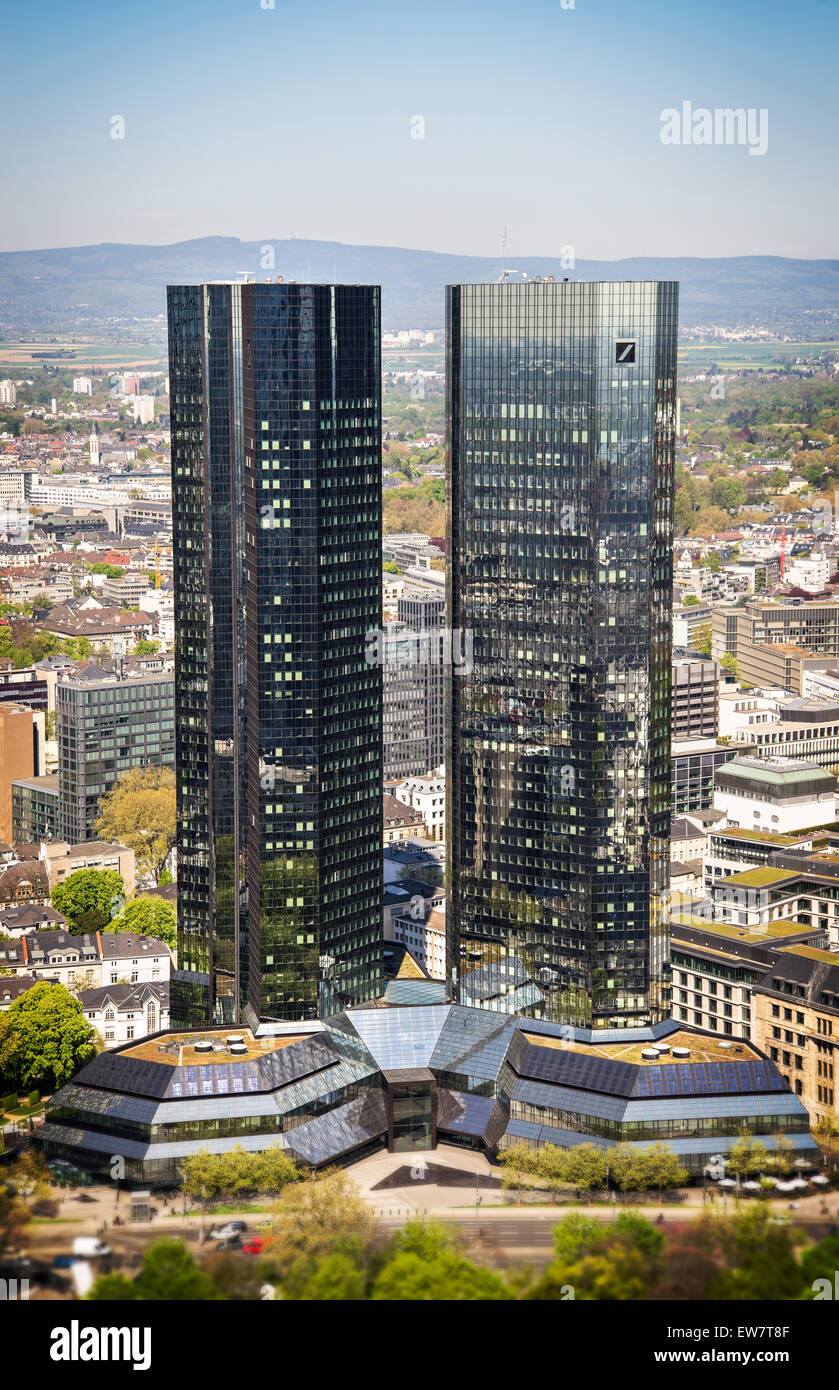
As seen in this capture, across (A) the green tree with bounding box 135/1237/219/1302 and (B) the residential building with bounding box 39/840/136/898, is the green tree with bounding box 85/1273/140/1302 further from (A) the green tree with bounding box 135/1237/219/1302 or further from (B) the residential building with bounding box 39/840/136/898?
(B) the residential building with bounding box 39/840/136/898

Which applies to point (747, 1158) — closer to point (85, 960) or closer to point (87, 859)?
point (85, 960)

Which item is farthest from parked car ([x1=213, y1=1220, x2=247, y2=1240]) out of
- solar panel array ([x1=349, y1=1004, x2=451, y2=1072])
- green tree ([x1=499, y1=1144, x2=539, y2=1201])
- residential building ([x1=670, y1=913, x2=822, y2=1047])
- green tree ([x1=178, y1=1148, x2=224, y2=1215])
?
residential building ([x1=670, y1=913, x2=822, y2=1047])

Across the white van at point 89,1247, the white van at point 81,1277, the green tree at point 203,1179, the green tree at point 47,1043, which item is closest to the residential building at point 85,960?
the green tree at point 47,1043

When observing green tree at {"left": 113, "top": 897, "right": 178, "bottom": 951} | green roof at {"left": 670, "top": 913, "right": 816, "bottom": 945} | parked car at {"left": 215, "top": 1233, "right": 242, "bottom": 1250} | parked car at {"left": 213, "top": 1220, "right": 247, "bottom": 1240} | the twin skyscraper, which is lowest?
parked car at {"left": 213, "top": 1220, "right": 247, "bottom": 1240}

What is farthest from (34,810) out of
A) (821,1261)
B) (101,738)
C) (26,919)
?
(821,1261)

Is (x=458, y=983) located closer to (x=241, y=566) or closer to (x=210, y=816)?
(x=210, y=816)
